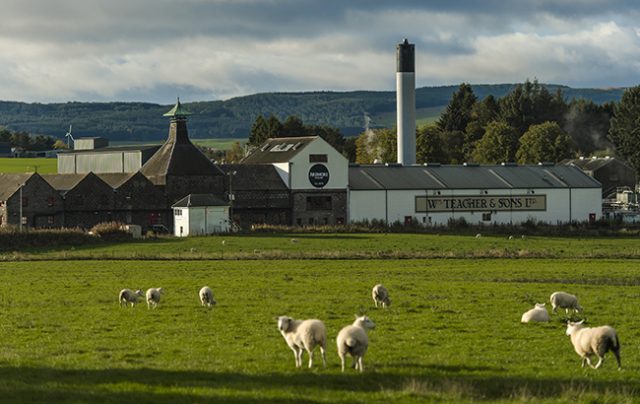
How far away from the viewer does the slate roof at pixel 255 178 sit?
111 metres

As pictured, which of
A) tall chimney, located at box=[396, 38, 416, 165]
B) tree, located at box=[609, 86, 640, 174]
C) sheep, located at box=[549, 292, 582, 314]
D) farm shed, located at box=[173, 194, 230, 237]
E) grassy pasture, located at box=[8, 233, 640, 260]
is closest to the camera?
sheep, located at box=[549, 292, 582, 314]

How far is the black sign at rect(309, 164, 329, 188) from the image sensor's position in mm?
112125

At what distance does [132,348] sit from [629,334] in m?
12.6

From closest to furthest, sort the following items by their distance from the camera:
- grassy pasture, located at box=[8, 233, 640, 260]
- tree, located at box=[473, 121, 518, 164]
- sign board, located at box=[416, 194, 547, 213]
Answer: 1. grassy pasture, located at box=[8, 233, 640, 260]
2. sign board, located at box=[416, 194, 547, 213]
3. tree, located at box=[473, 121, 518, 164]

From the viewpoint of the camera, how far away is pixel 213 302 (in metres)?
36.3

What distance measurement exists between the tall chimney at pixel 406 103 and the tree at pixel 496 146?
38.2 metres

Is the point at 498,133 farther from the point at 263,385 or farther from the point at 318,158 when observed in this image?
the point at 263,385

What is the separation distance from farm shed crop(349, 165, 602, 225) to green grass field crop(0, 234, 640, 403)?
54603mm

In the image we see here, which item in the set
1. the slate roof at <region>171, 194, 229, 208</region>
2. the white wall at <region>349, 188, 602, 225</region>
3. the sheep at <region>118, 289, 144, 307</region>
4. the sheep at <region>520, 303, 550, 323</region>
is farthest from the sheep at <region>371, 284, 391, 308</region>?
the white wall at <region>349, 188, 602, 225</region>

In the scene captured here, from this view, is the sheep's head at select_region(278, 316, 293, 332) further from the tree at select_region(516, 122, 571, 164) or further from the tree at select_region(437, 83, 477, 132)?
the tree at select_region(437, 83, 477, 132)

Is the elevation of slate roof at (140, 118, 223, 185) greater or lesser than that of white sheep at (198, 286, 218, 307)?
greater

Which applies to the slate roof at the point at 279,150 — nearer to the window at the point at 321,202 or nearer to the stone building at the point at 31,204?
the window at the point at 321,202

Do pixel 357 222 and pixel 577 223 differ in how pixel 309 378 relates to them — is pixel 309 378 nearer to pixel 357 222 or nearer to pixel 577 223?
pixel 357 222

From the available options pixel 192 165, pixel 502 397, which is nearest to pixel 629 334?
pixel 502 397
